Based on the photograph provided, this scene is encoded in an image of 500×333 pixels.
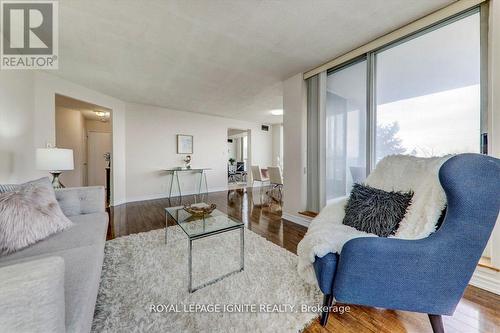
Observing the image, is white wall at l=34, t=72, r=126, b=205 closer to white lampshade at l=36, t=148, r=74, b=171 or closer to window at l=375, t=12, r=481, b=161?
white lampshade at l=36, t=148, r=74, b=171

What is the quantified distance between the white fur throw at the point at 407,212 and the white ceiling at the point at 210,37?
1436 millimetres

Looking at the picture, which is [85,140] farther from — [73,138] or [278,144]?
[278,144]

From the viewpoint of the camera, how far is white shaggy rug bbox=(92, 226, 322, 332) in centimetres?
120

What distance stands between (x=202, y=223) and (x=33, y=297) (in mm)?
1355

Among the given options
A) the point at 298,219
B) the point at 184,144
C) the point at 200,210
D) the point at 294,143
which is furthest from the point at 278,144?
the point at 200,210

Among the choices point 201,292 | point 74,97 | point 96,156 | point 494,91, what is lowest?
point 201,292

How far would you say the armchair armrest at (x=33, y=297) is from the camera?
52 centimetres

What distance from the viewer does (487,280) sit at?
1.54 m

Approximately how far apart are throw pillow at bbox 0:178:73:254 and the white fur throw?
5.87 feet

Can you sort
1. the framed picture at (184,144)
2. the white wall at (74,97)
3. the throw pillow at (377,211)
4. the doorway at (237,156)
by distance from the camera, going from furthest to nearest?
1. the doorway at (237,156)
2. the framed picture at (184,144)
3. the white wall at (74,97)
4. the throw pillow at (377,211)

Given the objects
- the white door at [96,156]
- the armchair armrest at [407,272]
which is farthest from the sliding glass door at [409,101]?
the white door at [96,156]

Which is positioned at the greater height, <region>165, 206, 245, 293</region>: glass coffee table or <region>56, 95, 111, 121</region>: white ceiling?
<region>56, 95, 111, 121</region>: white ceiling

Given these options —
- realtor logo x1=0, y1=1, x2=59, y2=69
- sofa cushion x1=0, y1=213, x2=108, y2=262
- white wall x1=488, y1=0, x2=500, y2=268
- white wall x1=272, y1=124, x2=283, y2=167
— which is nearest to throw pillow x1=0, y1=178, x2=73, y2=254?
sofa cushion x1=0, y1=213, x2=108, y2=262

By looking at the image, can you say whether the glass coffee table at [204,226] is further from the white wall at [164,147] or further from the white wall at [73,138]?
the white wall at [73,138]
